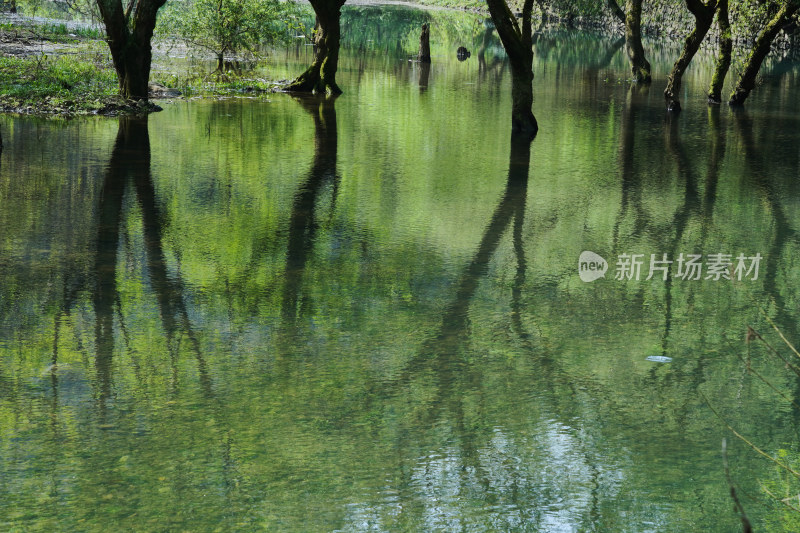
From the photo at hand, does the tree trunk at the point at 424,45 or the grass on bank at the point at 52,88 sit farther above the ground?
the tree trunk at the point at 424,45

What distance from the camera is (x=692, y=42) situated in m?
21.2

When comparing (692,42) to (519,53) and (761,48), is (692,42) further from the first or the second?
(519,53)

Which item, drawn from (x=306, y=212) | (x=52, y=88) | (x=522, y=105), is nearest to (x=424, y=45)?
(x=52, y=88)

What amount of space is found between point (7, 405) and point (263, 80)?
22119 millimetres

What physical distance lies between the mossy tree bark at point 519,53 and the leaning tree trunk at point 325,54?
25.5 feet

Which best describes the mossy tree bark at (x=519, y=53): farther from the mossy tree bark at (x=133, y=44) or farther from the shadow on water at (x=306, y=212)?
the mossy tree bark at (x=133, y=44)

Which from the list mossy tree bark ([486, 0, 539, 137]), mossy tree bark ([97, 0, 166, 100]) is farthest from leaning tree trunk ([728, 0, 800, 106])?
mossy tree bark ([97, 0, 166, 100])

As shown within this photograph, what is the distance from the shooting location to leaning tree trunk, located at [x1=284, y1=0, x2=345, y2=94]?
79.6 ft

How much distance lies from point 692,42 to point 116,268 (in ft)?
54.7
